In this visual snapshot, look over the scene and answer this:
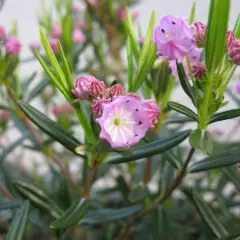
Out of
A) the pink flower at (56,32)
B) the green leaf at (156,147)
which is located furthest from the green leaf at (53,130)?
the pink flower at (56,32)

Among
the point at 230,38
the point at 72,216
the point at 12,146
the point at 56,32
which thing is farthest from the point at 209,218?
the point at 56,32

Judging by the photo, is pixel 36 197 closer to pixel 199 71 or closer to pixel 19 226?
pixel 19 226

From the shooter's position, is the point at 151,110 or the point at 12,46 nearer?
the point at 151,110

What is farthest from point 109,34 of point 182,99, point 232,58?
point 232,58

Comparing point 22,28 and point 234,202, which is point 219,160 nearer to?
point 234,202

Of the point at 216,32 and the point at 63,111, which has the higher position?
the point at 216,32

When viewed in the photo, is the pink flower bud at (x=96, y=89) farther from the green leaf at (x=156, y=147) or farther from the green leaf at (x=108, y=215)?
the green leaf at (x=108, y=215)
